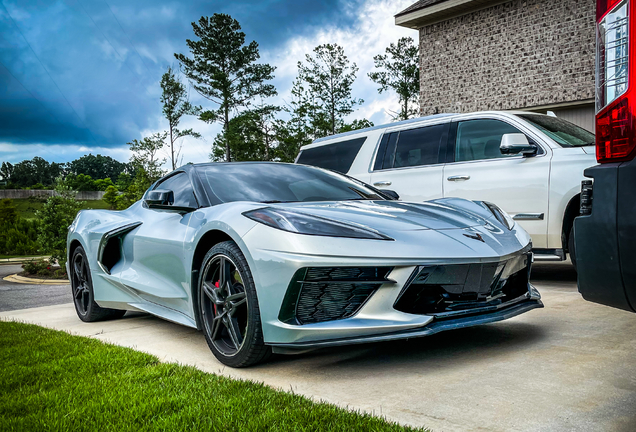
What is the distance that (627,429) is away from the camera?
218cm

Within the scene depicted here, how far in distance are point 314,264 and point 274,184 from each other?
4.40ft

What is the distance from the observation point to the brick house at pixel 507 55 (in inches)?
640

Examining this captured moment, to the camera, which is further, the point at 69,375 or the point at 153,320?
the point at 153,320

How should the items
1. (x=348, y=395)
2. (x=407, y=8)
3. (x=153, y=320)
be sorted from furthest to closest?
1. (x=407, y=8)
2. (x=153, y=320)
3. (x=348, y=395)

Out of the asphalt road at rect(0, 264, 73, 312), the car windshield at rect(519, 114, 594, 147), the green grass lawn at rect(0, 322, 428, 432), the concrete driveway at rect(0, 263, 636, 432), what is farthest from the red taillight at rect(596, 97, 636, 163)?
the asphalt road at rect(0, 264, 73, 312)

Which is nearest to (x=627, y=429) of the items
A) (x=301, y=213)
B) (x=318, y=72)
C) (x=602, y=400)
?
(x=602, y=400)

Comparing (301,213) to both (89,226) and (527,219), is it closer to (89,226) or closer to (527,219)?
(89,226)

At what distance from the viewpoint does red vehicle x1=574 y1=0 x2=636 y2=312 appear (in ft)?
6.66

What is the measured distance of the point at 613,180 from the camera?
2076 millimetres

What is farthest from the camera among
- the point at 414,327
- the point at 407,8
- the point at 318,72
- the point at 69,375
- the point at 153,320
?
the point at 318,72

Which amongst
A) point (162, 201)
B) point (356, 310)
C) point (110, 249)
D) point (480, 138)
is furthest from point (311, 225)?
point (480, 138)

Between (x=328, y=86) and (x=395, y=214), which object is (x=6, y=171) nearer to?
(x=328, y=86)

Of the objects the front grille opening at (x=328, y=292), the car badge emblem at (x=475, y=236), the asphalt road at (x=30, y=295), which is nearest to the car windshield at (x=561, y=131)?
the car badge emblem at (x=475, y=236)

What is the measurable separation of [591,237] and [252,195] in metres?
2.40
